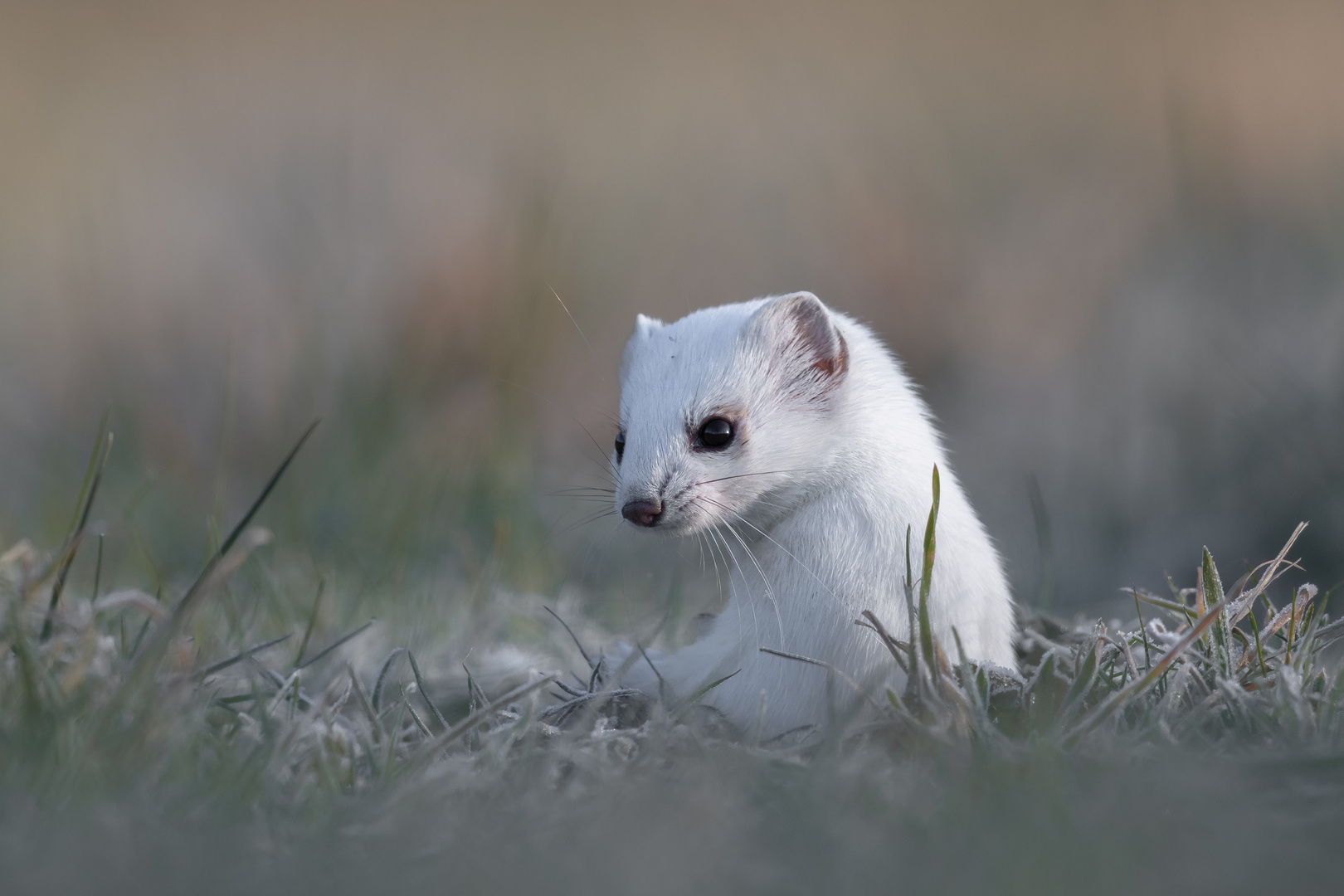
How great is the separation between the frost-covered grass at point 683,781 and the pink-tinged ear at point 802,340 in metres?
0.64

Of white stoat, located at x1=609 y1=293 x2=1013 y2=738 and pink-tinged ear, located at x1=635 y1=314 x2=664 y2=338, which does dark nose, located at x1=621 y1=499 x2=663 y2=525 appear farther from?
pink-tinged ear, located at x1=635 y1=314 x2=664 y2=338

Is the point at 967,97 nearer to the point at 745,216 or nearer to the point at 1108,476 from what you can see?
the point at 745,216

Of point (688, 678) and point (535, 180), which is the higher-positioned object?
point (535, 180)

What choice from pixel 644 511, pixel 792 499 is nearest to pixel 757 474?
pixel 792 499

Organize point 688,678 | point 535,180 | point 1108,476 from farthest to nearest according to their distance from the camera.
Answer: point 535,180 < point 1108,476 < point 688,678

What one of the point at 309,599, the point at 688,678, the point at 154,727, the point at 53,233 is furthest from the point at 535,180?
the point at 154,727

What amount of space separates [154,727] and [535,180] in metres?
4.78

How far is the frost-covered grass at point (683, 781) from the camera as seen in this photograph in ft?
4.18

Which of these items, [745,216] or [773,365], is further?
[745,216]

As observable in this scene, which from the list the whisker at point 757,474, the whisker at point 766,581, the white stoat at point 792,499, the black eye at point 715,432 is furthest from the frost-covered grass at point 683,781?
the black eye at point 715,432

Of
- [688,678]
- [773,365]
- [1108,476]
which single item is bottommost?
[1108,476]

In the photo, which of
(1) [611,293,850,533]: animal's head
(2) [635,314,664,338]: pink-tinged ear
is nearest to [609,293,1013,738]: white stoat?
(1) [611,293,850,533]: animal's head

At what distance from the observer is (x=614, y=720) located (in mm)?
2193

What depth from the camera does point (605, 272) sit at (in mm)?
6516
